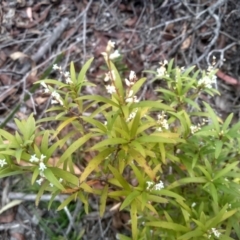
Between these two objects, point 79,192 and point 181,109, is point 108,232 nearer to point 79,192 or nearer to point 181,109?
point 79,192

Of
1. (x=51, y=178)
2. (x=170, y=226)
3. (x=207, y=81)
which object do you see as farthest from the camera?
(x=207, y=81)

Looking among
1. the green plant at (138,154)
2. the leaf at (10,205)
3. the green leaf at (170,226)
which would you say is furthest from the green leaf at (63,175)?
the leaf at (10,205)

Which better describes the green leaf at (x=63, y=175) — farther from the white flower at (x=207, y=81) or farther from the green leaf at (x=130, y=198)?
the white flower at (x=207, y=81)

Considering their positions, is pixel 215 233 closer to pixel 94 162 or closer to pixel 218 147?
pixel 218 147

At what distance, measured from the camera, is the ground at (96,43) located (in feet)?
10.6

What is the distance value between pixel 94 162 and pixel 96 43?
2.11 meters

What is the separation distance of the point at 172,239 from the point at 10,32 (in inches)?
102

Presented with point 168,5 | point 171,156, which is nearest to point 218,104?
point 168,5

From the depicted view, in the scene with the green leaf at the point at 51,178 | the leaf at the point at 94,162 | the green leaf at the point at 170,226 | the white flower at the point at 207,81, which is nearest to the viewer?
the green leaf at the point at 51,178

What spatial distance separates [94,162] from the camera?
1.83m

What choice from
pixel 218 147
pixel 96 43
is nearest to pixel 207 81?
pixel 218 147

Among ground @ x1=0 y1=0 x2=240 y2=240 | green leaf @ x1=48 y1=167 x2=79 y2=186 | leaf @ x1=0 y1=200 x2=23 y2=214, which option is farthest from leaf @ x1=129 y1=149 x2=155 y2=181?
leaf @ x1=0 y1=200 x2=23 y2=214

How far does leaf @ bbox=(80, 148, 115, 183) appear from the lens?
1825 mm

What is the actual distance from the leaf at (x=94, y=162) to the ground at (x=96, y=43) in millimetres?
1065
